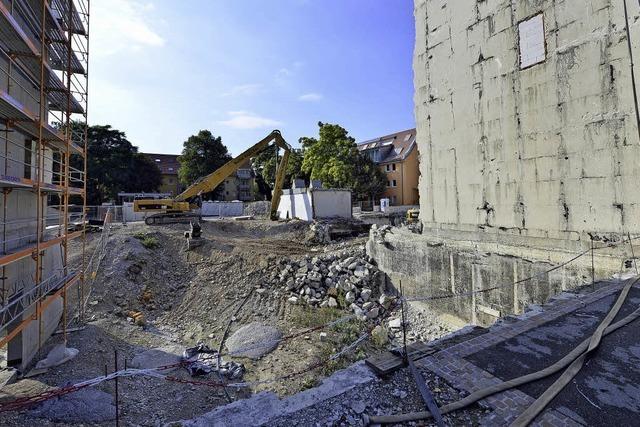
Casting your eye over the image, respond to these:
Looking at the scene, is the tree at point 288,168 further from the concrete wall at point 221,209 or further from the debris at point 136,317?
the debris at point 136,317

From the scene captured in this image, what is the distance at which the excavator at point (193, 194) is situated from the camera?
825 inches

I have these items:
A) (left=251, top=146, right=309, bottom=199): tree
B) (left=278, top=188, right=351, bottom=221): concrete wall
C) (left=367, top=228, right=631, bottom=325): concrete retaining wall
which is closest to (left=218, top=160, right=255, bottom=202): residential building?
(left=251, top=146, right=309, bottom=199): tree

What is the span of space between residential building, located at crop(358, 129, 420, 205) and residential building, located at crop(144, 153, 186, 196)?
2987cm

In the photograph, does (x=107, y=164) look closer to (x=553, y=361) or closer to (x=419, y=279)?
(x=419, y=279)

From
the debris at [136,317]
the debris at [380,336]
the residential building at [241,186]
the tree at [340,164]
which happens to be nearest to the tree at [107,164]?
the residential building at [241,186]

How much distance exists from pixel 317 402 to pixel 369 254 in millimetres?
10904

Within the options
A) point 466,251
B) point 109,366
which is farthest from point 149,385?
point 466,251

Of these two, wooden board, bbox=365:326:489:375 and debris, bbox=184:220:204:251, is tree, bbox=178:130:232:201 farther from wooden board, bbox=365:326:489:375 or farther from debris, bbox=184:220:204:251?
wooden board, bbox=365:326:489:375

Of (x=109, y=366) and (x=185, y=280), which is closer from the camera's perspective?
(x=109, y=366)

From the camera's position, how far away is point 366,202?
115 feet

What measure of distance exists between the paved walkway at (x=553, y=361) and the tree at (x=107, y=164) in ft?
128

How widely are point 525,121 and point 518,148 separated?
72 cm

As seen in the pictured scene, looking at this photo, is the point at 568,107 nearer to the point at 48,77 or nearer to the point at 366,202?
the point at 48,77

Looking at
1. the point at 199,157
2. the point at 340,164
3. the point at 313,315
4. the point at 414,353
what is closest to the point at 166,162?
the point at 199,157
